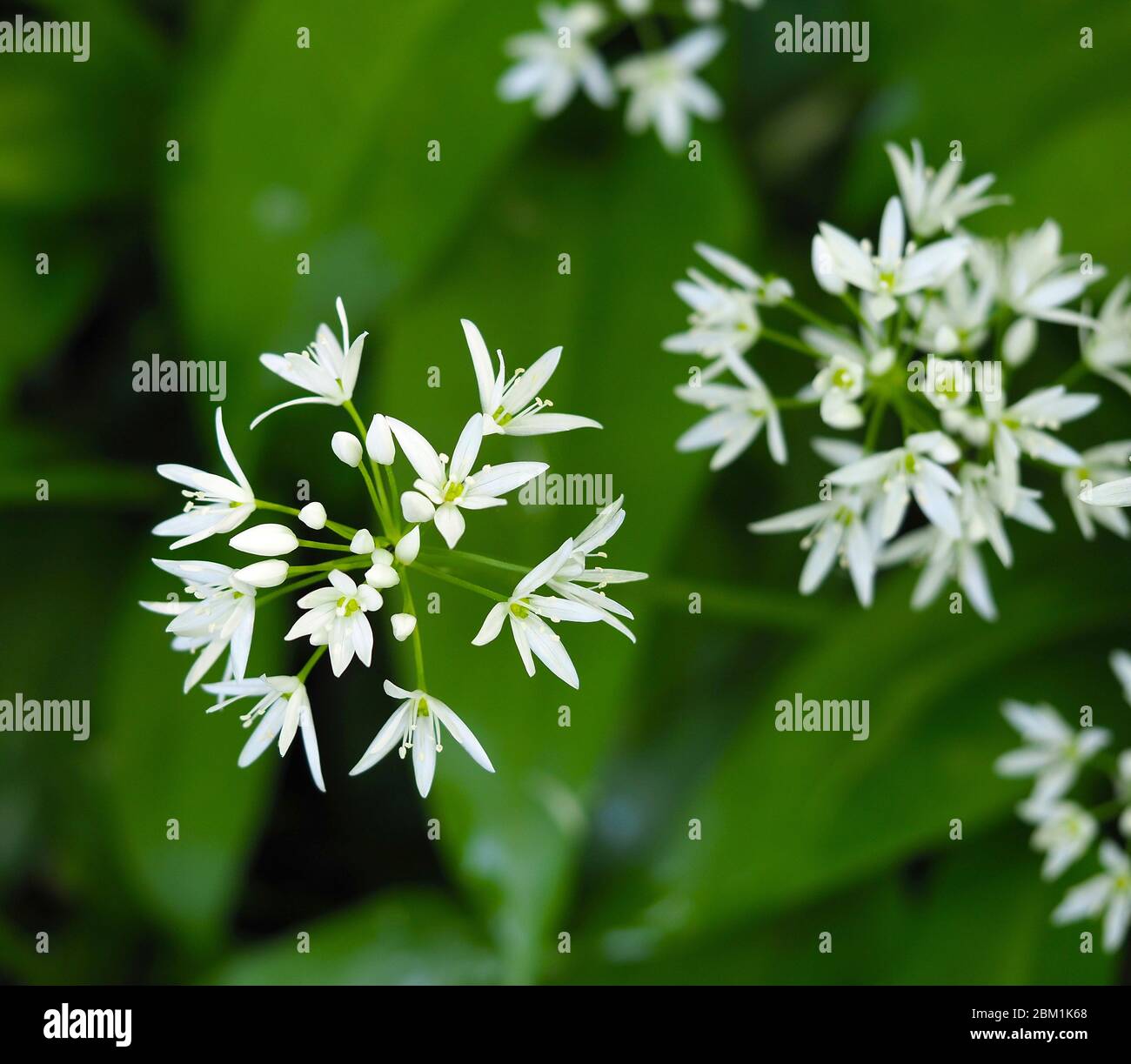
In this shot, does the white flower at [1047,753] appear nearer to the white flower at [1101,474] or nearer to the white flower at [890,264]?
the white flower at [1101,474]

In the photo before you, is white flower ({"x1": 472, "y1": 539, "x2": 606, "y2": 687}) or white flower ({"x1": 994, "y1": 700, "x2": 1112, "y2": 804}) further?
white flower ({"x1": 994, "y1": 700, "x2": 1112, "y2": 804})

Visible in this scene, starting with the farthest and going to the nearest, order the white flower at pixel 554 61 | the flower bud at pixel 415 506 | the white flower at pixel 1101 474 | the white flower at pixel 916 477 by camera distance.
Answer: the white flower at pixel 554 61, the white flower at pixel 1101 474, the white flower at pixel 916 477, the flower bud at pixel 415 506

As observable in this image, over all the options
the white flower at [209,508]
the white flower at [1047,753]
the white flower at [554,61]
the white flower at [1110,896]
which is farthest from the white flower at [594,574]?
the white flower at [554,61]

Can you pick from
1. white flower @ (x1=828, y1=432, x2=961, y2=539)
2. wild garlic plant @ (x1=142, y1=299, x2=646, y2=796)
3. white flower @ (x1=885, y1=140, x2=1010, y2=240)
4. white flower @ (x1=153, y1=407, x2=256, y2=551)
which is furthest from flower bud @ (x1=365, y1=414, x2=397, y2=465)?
white flower @ (x1=885, y1=140, x2=1010, y2=240)

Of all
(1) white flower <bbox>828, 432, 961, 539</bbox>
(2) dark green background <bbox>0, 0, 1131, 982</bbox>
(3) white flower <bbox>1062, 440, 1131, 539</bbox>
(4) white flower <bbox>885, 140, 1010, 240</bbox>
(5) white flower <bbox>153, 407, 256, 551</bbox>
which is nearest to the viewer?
(5) white flower <bbox>153, 407, 256, 551</bbox>

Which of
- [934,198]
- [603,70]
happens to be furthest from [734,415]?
[603,70]

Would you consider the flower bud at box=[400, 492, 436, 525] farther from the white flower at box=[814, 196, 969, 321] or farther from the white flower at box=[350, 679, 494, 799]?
the white flower at box=[814, 196, 969, 321]
